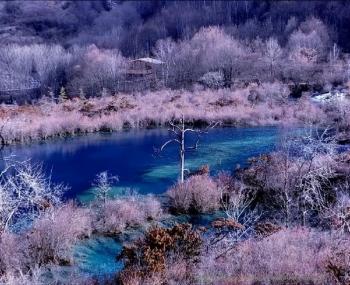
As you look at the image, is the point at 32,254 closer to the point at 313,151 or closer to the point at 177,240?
the point at 177,240

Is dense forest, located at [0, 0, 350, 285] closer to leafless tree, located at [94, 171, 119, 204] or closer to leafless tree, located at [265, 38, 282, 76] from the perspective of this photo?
leafless tree, located at [94, 171, 119, 204]

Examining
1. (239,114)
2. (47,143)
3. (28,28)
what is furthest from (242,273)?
(28,28)

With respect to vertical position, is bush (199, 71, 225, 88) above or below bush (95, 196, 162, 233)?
below

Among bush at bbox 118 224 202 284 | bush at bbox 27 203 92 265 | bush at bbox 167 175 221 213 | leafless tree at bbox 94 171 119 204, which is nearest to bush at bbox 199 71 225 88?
leafless tree at bbox 94 171 119 204

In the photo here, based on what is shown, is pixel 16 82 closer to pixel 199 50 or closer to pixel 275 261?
pixel 199 50

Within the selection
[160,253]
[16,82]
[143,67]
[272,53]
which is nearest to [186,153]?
[160,253]

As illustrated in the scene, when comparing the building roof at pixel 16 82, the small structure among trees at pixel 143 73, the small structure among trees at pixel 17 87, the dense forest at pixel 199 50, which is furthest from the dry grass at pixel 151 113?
the building roof at pixel 16 82
